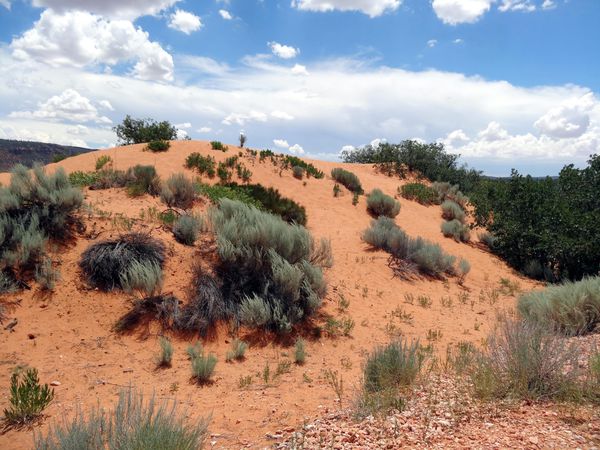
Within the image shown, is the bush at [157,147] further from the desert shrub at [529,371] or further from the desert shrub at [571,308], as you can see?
the desert shrub at [529,371]

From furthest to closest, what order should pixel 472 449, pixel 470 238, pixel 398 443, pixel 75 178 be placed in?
1. pixel 470 238
2. pixel 75 178
3. pixel 398 443
4. pixel 472 449

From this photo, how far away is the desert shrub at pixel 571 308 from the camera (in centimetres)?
647

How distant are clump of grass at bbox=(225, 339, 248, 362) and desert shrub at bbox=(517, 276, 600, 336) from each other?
4.25 meters

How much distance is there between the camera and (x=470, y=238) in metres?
15.6

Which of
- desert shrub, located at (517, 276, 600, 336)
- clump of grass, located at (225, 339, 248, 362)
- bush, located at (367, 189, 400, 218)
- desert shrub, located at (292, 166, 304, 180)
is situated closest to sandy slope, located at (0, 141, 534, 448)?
clump of grass, located at (225, 339, 248, 362)

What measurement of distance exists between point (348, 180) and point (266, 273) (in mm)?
12923

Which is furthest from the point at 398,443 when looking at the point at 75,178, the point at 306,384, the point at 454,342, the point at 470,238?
the point at 470,238

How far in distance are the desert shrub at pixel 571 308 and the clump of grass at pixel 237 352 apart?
4.25 meters

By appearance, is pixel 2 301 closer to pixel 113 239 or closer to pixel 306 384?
pixel 113 239

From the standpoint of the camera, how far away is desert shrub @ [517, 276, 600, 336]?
255 inches

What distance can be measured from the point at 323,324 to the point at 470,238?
407 inches

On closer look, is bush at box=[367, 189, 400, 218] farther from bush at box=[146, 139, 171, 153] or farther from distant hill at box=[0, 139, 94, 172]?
distant hill at box=[0, 139, 94, 172]

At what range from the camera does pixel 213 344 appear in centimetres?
638

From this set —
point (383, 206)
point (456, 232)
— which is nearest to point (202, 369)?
point (456, 232)
